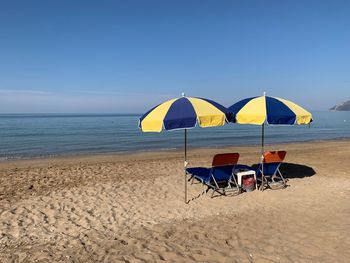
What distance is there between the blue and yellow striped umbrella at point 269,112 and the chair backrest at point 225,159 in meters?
0.88

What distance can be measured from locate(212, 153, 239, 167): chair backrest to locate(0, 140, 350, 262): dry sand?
0.86 meters

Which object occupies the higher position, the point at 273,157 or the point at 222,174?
the point at 273,157

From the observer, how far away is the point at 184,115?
22.2 ft

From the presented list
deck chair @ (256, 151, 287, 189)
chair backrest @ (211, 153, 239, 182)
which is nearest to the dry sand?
deck chair @ (256, 151, 287, 189)

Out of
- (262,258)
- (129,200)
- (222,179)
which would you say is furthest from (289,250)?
(129,200)

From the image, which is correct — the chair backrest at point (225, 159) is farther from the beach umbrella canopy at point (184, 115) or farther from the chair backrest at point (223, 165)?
the beach umbrella canopy at point (184, 115)

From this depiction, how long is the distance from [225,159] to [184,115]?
6.71 feet

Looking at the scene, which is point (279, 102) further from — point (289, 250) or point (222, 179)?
point (289, 250)

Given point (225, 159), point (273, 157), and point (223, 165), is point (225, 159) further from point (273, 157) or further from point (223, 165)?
point (273, 157)

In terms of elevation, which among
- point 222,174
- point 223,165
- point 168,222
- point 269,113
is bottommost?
point 168,222

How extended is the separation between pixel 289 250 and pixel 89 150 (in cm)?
1973

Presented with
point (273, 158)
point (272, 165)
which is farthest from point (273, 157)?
point (272, 165)

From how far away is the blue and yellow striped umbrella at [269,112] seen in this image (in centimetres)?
767

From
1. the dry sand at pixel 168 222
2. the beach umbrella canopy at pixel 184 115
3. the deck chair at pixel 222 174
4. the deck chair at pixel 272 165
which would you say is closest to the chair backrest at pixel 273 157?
the deck chair at pixel 272 165
